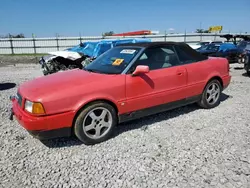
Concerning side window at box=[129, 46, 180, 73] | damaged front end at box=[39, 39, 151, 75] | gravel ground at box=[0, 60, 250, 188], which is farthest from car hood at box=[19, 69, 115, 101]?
damaged front end at box=[39, 39, 151, 75]

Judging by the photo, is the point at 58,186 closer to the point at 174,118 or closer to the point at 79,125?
the point at 79,125

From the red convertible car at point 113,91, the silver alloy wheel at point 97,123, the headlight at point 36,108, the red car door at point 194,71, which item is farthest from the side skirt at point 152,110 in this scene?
the headlight at point 36,108

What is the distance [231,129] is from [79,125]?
8.34ft

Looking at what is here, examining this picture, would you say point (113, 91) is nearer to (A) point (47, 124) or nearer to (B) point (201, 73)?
(A) point (47, 124)

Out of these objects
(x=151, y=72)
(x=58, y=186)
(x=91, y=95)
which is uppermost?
(x=151, y=72)

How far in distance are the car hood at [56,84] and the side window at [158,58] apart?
690 millimetres

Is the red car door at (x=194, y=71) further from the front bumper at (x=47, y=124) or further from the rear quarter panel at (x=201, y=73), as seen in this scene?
the front bumper at (x=47, y=124)

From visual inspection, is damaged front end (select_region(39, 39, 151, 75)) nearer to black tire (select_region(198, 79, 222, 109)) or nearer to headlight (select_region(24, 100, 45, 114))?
black tire (select_region(198, 79, 222, 109))

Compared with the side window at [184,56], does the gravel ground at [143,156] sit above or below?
below

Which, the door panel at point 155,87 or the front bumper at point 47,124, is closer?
the front bumper at point 47,124

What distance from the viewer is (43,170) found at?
290cm

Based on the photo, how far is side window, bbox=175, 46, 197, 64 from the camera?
4465mm

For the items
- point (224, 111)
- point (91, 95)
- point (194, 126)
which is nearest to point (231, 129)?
point (194, 126)

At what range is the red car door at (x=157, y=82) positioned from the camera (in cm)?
376
